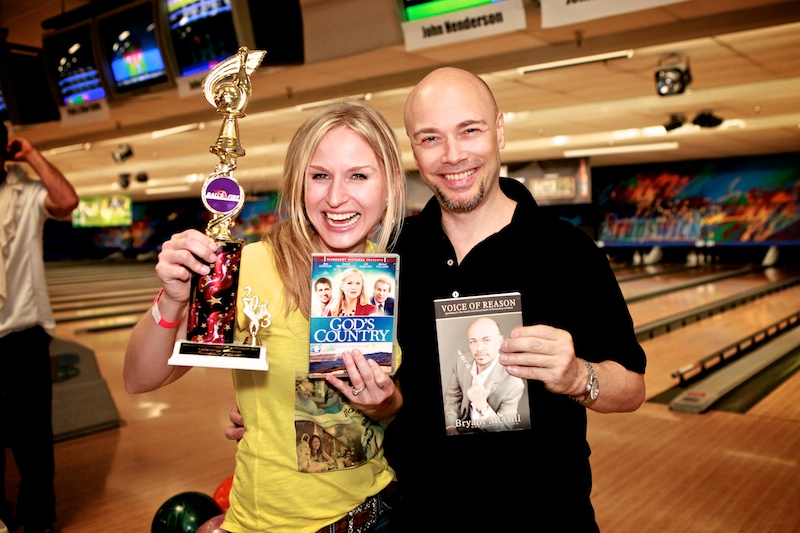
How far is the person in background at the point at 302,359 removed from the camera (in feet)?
4.09

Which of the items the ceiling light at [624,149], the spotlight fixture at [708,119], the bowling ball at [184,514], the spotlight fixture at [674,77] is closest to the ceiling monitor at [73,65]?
the bowling ball at [184,514]

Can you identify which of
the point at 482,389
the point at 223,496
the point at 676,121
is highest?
the point at 676,121

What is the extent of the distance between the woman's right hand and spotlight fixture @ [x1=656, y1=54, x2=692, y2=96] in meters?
5.41

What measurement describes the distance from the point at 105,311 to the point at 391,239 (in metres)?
9.85

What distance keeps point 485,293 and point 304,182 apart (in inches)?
16.2

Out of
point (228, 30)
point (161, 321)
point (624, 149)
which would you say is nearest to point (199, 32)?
point (228, 30)

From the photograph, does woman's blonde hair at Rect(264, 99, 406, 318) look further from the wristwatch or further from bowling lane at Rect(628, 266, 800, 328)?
bowling lane at Rect(628, 266, 800, 328)

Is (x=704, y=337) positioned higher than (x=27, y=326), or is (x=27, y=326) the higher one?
(x=27, y=326)

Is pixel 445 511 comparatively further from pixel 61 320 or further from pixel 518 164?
pixel 518 164

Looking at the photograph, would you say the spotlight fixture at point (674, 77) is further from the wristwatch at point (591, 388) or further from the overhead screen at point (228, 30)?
the wristwatch at point (591, 388)

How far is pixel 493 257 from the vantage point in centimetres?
147

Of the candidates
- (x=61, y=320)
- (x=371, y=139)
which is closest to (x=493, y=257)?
(x=371, y=139)

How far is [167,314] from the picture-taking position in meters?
1.19

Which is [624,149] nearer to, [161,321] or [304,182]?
[304,182]
